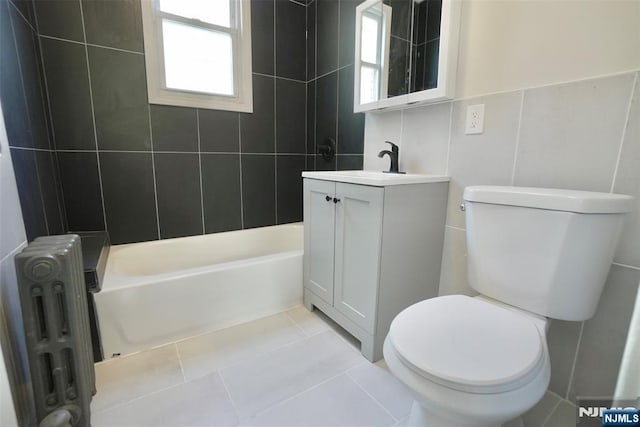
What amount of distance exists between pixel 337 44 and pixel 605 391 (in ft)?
7.58

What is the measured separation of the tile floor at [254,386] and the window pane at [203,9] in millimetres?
2034

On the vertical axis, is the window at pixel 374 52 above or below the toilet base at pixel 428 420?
above

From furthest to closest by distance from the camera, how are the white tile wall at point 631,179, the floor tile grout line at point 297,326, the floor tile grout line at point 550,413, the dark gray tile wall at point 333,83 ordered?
the dark gray tile wall at point 333,83, the floor tile grout line at point 297,326, the floor tile grout line at point 550,413, the white tile wall at point 631,179

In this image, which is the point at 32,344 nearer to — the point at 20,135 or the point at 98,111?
the point at 20,135

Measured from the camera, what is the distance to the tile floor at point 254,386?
1.07 metres

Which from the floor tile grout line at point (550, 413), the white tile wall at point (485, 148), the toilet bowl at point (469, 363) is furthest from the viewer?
the white tile wall at point (485, 148)

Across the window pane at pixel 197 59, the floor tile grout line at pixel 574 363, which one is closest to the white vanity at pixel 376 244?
the floor tile grout line at pixel 574 363

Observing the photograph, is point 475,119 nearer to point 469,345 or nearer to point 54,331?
point 469,345

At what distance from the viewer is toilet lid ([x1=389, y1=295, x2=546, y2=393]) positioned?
0.68 metres

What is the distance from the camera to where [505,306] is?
106cm

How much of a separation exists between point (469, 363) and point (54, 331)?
47.8 inches

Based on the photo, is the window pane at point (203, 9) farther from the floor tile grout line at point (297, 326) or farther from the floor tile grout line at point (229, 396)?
the floor tile grout line at point (229, 396)

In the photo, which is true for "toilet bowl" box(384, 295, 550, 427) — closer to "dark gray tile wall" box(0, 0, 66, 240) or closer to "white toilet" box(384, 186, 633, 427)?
"white toilet" box(384, 186, 633, 427)

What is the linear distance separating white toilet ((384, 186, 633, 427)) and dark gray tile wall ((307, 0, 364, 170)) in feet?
3.61
